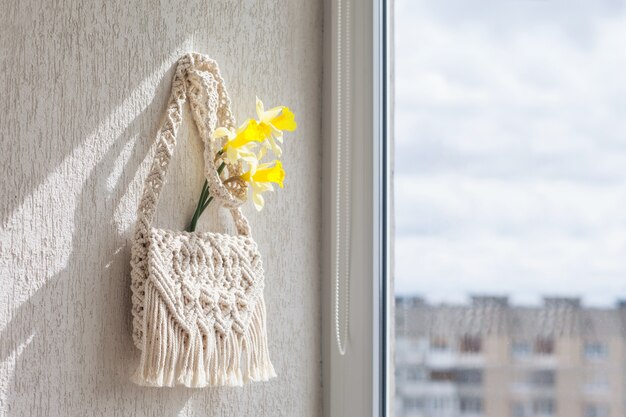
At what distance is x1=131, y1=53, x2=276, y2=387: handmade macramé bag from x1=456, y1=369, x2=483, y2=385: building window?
30cm

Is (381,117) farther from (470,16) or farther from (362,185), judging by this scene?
(470,16)

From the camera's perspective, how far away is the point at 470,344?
3.97 feet

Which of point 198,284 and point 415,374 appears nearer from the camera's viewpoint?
point 198,284

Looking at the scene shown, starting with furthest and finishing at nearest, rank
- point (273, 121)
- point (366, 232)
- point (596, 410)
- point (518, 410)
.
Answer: point (366, 232)
point (273, 121)
point (518, 410)
point (596, 410)

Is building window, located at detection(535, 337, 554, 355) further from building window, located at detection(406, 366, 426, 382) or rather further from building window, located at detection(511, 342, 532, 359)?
building window, located at detection(406, 366, 426, 382)

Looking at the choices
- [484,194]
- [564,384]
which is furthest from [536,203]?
[564,384]

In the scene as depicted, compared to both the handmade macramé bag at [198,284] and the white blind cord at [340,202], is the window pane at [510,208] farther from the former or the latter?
the handmade macramé bag at [198,284]

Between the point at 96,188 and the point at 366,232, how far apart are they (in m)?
0.49

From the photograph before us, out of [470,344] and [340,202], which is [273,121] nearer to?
[340,202]

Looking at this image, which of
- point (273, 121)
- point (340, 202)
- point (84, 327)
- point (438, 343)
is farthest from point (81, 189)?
point (438, 343)

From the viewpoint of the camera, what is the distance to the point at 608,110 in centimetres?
99

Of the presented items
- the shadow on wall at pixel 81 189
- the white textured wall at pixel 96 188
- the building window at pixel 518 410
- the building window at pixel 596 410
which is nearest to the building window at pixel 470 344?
the building window at pixel 518 410

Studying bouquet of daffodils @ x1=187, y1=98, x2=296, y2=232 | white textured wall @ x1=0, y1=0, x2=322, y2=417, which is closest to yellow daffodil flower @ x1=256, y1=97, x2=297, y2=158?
bouquet of daffodils @ x1=187, y1=98, x2=296, y2=232

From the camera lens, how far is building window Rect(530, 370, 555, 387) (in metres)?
1.08
